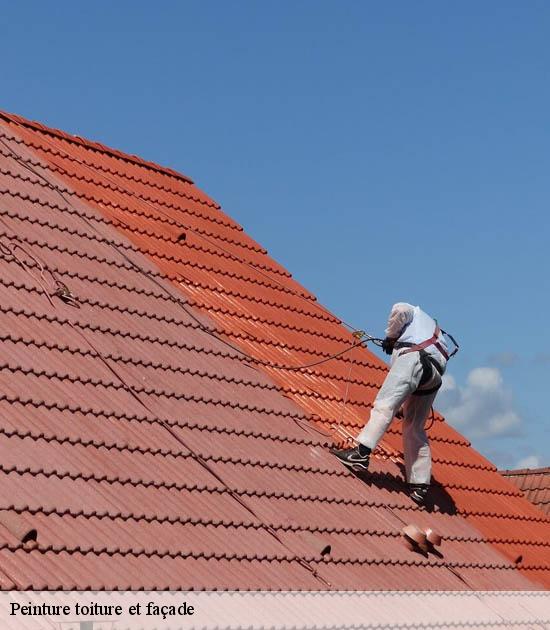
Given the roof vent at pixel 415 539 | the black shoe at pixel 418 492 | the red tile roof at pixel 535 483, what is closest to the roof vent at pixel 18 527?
the roof vent at pixel 415 539

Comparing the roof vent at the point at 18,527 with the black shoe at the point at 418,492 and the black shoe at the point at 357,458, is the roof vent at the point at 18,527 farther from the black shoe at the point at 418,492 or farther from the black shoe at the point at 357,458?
the black shoe at the point at 418,492

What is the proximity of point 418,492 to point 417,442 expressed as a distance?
0.36 metres

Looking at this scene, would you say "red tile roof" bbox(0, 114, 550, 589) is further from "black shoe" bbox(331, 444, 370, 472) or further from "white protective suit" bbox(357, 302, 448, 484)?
"white protective suit" bbox(357, 302, 448, 484)

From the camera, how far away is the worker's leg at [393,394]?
8.91m

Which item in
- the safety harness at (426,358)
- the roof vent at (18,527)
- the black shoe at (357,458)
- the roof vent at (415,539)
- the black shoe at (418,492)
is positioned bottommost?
the roof vent at (18,527)

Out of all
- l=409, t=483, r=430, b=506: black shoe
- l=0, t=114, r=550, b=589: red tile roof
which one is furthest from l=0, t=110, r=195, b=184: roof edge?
l=409, t=483, r=430, b=506: black shoe

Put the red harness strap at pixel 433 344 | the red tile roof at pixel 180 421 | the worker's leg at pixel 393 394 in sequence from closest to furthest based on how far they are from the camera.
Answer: the red tile roof at pixel 180 421
the worker's leg at pixel 393 394
the red harness strap at pixel 433 344

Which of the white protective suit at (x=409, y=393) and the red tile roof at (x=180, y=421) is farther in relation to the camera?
the white protective suit at (x=409, y=393)

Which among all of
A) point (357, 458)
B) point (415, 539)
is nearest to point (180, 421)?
point (357, 458)

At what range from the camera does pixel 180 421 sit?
7.92 m

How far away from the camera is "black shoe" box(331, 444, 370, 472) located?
28.9ft

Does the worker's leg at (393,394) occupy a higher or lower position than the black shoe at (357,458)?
higher

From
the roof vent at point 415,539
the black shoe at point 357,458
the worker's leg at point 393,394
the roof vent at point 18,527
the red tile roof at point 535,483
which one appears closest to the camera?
the roof vent at point 18,527

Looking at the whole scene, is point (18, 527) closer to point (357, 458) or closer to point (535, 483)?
point (357, 458)
